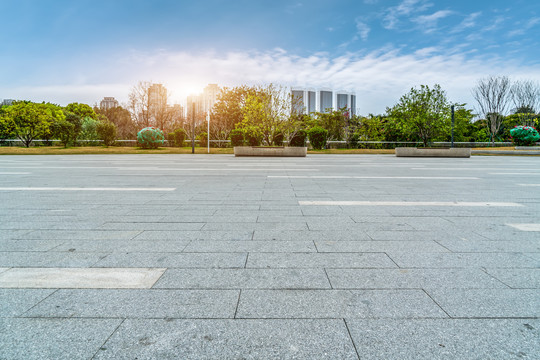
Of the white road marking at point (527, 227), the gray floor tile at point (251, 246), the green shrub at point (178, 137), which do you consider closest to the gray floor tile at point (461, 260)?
the gray floor tile at point (251, 246)

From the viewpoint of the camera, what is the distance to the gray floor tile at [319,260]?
2871 millimetres

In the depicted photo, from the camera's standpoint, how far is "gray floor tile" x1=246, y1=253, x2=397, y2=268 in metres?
2.87

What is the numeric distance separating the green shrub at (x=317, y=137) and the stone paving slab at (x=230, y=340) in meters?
27.3

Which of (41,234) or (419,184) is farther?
(419,184)

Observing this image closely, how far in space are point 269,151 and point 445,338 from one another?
2016 centimetres

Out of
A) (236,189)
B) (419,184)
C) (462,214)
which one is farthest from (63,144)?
(462,214)

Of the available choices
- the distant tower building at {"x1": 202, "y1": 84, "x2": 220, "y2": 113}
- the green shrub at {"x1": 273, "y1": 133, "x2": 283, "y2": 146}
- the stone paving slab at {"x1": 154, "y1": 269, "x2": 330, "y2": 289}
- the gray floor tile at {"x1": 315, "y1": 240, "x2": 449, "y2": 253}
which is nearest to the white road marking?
the gray floor tile at {"x1": 315, "y1": 240, "x2": 449, "y2": 253}

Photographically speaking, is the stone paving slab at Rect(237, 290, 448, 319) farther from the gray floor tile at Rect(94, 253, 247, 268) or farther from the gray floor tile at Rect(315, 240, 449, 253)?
the gray floor tile at Rect(315, 240, 449, 253)

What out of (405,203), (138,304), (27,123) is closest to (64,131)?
(27,123)

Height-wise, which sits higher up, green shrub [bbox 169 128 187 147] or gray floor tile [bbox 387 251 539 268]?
green shrub [bbox 169 128 187 147]

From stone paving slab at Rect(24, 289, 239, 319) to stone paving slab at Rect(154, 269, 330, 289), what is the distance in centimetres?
11

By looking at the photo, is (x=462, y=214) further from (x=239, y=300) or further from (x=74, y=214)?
(x=74, y=214)

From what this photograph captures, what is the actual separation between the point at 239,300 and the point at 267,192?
15.7 ft

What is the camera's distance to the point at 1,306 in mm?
2174
